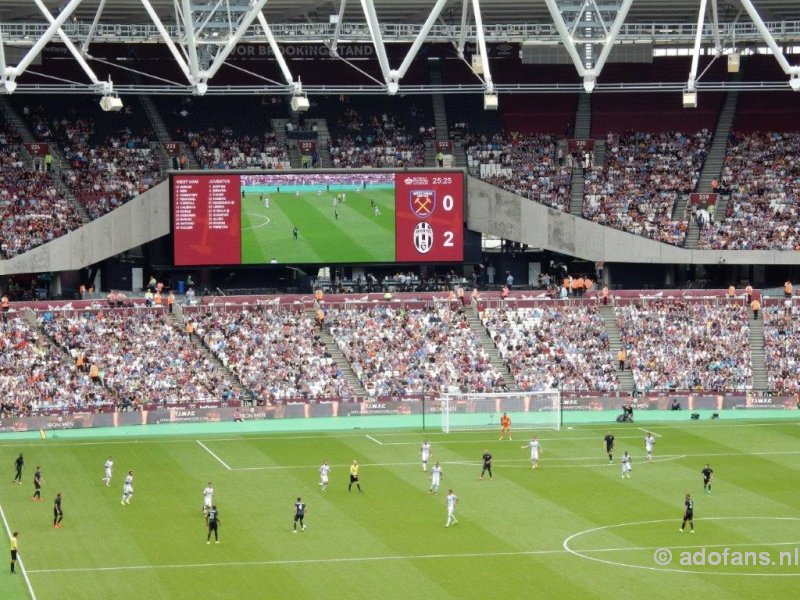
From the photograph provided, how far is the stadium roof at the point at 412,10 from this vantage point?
74.1 metres

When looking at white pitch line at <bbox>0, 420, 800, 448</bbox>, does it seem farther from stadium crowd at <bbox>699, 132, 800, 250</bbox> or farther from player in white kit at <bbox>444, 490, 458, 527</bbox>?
player in white kit at <bbox>444, 490, 458, 527</bbox>

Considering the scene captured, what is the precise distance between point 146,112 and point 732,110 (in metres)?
31.9

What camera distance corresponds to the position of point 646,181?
84.2m

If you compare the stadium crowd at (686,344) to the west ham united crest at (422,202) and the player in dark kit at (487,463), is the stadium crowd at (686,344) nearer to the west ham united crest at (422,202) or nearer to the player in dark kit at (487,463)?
the west ham united crest at (422,202)

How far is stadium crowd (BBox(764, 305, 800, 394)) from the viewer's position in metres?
74.9

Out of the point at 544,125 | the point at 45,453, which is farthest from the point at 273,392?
the point at 544,125

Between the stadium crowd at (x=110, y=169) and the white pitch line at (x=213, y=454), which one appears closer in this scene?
the white pitch line at (x=213, y=454)

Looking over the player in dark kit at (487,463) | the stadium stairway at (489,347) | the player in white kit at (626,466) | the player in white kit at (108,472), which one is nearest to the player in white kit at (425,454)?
the player in dark kit at (487,463)

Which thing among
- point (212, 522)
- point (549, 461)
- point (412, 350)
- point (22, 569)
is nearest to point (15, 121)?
point (412, 350)

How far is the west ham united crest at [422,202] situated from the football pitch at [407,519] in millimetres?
16305

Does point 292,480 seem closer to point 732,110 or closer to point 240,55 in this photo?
point 240,55

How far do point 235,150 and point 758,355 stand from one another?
2860 cm

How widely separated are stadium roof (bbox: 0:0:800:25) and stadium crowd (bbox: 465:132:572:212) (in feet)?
22.8

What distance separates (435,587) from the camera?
132ft
